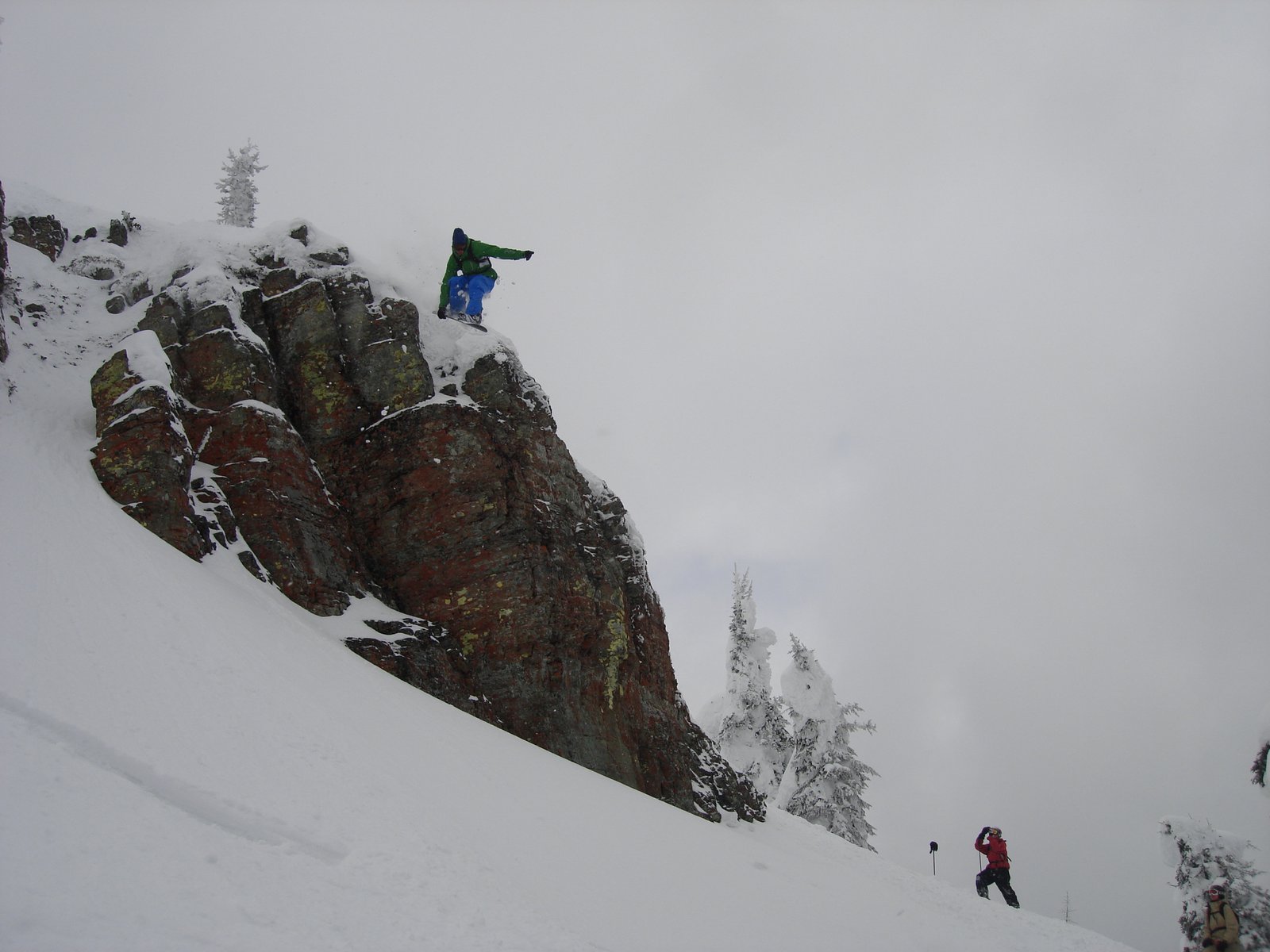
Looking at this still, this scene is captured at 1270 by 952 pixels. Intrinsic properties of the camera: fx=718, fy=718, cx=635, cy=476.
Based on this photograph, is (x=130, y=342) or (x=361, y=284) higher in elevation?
(x=361, y=284)

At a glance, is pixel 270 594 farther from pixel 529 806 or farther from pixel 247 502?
pixel 529 806

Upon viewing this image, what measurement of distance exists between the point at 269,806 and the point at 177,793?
2.37 feet

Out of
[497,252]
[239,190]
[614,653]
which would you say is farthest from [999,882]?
[239,190]

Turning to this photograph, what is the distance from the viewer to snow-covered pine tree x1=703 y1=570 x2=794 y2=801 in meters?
25.8

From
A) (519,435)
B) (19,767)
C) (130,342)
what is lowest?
(19,767)

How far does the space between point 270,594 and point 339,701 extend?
3702 millimetres

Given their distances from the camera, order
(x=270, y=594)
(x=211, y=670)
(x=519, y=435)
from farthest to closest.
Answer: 1. (x=519, y=435)
2. (x=270, y=594)
3. (x=211, y=670)

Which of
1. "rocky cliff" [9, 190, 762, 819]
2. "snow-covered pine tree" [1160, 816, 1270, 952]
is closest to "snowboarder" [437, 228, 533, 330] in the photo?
"rocky cliff" [9, 190, 762, 819]

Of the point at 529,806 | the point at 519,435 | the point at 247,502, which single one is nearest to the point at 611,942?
the point at 529,806

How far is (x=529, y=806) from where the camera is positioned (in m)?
9.29

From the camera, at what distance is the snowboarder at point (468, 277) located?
1586cm

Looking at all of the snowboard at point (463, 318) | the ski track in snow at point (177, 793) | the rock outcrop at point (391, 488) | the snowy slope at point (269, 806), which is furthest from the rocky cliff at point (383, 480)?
the ski track in snow at point (177, 793)

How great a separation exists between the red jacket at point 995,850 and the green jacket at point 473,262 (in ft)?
51.9

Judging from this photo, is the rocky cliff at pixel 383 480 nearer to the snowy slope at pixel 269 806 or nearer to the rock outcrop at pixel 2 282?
the snowy slope at pixel 269 806
